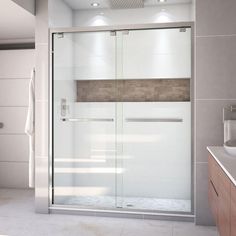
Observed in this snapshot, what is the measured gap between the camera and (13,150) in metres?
4.36

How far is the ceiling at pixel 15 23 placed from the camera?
9.89 feet

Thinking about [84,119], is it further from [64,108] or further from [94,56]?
[94,56]

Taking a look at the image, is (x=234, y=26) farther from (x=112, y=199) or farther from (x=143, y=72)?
(x=112, y=199)

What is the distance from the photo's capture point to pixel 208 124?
116 inches

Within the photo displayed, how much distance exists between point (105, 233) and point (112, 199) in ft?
2.04

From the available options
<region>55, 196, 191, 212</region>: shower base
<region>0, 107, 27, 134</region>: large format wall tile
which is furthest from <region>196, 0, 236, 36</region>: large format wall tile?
<region>0, 107, 27, 134</region>: large format wall tile

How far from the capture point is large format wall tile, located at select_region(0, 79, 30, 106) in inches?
170

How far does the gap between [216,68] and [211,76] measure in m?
0.09

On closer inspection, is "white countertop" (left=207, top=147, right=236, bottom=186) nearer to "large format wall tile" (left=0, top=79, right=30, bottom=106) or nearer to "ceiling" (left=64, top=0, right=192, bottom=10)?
"ceiling" (left=64, top=0, right=192, bottom=10)

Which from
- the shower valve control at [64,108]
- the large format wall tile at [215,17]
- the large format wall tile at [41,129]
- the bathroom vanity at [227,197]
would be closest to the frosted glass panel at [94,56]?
the shower valve control at [64,108]

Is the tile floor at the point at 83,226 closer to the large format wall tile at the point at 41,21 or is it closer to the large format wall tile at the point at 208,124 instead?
the large format wall tile at the point at 208,124

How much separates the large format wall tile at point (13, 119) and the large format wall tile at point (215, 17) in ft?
8.96

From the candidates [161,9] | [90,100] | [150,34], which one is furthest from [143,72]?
[161,9]

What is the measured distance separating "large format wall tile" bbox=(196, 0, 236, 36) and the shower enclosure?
28 centimetres
